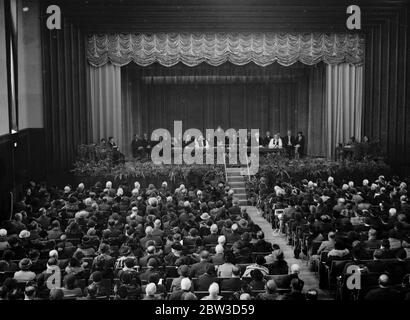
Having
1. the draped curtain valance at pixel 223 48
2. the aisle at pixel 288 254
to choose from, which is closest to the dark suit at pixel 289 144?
the draped curtain valance at pixel 223 48

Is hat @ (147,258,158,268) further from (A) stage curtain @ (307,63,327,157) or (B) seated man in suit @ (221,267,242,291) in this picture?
(A) stage curtain @ (307,63,327,157)

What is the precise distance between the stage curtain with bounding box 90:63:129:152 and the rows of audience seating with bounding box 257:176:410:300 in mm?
8014

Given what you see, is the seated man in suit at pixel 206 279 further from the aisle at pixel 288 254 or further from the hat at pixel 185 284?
the aisle at pixel 288 254

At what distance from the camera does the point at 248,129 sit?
28.1 m

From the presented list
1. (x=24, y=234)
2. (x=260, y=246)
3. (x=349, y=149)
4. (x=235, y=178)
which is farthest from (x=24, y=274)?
(x=349, y=149)

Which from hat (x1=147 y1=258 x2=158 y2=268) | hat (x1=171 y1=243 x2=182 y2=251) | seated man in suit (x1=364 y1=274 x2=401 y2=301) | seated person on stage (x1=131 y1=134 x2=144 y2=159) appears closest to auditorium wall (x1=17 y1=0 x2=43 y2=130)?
seated person on stage (x1=131 y1=134 x2=144 y2=159)

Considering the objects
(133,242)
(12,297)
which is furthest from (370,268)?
(12,297)

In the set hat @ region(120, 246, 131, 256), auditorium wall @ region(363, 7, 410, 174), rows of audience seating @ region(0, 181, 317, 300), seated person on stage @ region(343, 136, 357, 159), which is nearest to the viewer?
rows of audience seating @ region(0, 181, 317, 300)

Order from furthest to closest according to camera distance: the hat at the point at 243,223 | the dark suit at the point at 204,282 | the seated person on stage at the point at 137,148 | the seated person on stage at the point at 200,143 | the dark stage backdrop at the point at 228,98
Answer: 1. the dark stage backdrop at the point at 228,98
2. the seated person on stage at the point at 137,148
3. the seated person on stage at the point at 200,143
4. the hat at the point at 243,223
5. the dark suit at the point at 204,282

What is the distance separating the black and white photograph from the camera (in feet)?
31.8

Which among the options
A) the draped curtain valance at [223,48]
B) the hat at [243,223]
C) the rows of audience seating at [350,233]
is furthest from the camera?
the draped curtain valance at [223,48]

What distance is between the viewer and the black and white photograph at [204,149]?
970cm

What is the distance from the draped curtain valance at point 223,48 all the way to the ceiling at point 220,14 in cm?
40
